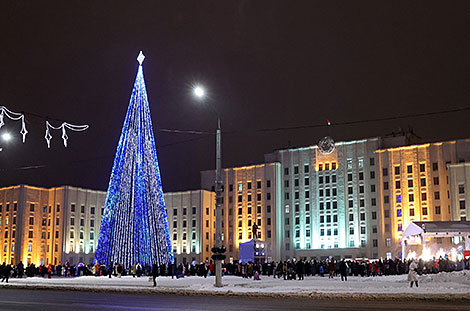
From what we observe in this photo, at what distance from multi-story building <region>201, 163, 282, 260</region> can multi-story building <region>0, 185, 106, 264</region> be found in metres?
22.7

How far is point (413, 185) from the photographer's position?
82.6m

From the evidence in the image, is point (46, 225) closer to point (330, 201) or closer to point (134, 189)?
point (330, 201)

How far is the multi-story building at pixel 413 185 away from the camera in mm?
80250

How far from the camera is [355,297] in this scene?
68.3ft

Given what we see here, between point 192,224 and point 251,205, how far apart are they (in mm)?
10673

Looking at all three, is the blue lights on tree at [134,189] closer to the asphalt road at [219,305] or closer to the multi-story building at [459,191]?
the asphalt road at [219,305]

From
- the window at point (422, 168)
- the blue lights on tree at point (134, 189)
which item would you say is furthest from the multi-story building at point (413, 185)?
the blue lights on tree at point (134, 189)

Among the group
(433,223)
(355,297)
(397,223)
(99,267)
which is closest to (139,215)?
(99,267)

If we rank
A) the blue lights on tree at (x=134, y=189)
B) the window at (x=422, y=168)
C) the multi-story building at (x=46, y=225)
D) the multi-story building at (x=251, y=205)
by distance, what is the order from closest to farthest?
the blue lights on tree at (x=134, y=189) → the window at (x=422, y=168) → the multi-story building at (x=46, y=225) → the multi-story building at (x=251, y=205)

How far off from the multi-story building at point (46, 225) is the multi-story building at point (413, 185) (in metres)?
47.2

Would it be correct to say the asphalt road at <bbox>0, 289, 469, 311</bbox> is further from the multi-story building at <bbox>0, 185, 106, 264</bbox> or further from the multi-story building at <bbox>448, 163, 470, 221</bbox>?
the multi-story building at <bbox>0, 185, 106, 264</bbox>

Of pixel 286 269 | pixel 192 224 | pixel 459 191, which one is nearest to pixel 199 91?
pixel 286 269

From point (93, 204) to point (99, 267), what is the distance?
175 ft

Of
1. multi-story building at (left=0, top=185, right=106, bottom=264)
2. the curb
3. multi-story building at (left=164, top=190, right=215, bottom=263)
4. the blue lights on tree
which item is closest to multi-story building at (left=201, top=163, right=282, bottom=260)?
multi-story building at (left=164, top=190, right=215, bottom=263)
